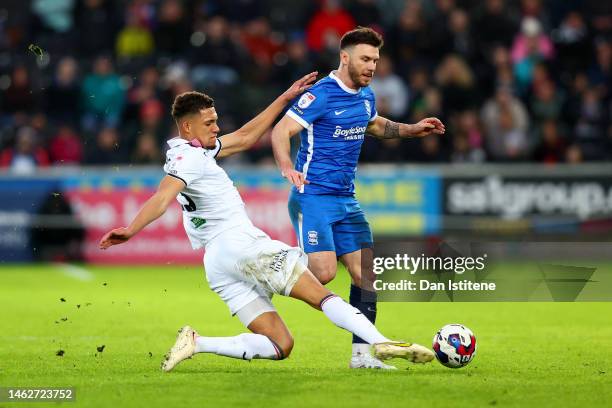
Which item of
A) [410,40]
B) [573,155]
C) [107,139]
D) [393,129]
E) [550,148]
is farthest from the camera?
[410,40]

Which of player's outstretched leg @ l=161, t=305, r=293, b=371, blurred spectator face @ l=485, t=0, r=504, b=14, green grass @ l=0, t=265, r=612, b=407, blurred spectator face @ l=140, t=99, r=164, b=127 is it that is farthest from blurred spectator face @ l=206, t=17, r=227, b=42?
player's outstretched leg @ l=161, t=305, r=293, b=371

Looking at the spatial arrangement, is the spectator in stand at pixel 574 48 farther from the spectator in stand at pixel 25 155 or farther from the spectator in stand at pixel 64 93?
the spectator in stand at pixel 25 155

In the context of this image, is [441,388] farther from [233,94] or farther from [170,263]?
[233,94]

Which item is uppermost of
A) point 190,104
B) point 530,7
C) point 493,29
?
point 530,7

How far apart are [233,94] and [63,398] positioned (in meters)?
13.9

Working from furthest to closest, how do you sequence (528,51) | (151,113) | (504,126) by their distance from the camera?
(528,51), (151,113), (504,126)

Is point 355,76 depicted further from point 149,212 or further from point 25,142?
point 25,142

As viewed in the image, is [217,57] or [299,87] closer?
[299,87]

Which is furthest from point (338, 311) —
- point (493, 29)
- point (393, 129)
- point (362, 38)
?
point (493, 29)

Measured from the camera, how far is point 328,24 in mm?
21953

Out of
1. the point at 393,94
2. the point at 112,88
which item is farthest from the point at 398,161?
the point at 112,88

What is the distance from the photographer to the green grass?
7.80m

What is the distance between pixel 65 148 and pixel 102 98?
1143mm

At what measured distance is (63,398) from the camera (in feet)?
25.2
